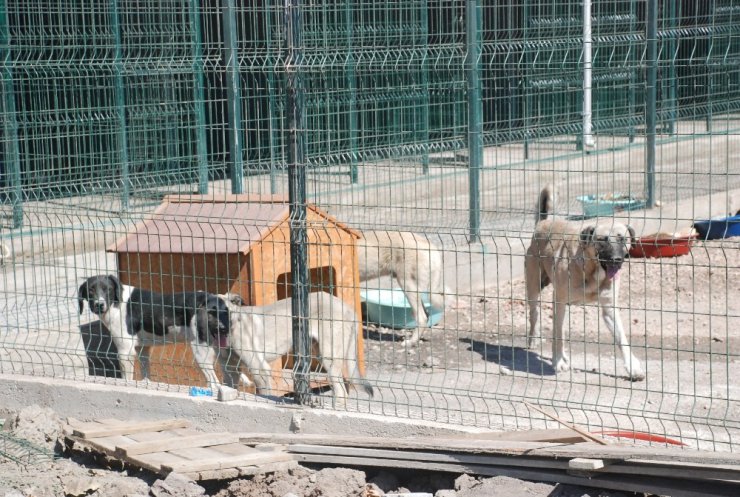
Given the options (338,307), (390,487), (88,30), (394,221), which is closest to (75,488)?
(390,487)

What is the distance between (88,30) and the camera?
40.2 ft

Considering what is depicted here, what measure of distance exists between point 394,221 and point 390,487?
6.50 m

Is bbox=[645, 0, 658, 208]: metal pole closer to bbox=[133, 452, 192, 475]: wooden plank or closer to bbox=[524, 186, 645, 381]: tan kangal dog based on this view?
bbox=[524, 186, 645, 381]: tan kangal dog

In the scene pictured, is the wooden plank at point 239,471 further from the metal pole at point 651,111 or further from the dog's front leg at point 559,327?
the metal pole at point 651,111

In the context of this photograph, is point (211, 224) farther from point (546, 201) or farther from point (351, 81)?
point (351, 81)

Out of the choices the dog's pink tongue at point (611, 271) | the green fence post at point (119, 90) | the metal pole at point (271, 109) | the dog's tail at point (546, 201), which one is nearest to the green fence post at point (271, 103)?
the metal pole at point (271, 109)

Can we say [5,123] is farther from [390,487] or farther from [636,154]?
[636,154]

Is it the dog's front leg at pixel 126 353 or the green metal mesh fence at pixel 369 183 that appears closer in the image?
the green metal mesh fence at pixel 369 183

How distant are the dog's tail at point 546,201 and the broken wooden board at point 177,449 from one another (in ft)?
12.1

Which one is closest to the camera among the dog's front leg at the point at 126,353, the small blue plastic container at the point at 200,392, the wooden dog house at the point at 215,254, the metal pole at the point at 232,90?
the small blue plastic container at the point at 200,392

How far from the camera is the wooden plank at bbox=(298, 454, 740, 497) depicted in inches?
188

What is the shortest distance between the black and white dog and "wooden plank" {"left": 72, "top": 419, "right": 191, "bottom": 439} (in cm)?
75

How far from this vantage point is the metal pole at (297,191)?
605cm

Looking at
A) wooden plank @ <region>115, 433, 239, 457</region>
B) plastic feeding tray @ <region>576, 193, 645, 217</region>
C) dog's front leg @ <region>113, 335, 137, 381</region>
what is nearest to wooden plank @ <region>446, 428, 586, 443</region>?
wooden plank @ <region>115, 433, 239, 457</region>
